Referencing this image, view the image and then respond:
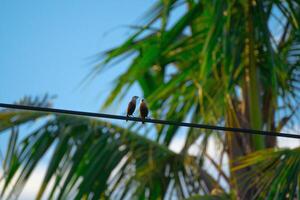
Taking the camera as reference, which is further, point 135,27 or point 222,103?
point 135,27

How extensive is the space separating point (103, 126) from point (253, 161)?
3431mm

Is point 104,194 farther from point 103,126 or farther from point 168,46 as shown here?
point 168,46

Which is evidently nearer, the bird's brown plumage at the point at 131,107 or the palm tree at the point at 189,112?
the bird's brown plumage at the point at 131,107

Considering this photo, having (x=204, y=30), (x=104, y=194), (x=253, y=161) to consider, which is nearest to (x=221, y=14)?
(x=204, y=30)

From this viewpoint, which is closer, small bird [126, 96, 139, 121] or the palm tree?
small bird [126, 96, 139, 121]

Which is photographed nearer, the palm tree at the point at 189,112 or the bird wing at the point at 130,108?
the bird wing at the point at 130,108

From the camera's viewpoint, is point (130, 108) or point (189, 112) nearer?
point (130, 108)

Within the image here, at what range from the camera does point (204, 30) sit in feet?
39.0

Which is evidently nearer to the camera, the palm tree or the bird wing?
the bird wing

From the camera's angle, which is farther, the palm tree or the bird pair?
the palm tree

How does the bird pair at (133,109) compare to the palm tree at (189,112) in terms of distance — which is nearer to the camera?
the bird pair at (133,109)

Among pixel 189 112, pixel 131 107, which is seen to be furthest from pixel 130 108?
pixel 189 112

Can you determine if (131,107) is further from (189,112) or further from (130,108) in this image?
(189,112)

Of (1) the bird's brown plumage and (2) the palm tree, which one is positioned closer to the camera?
(1) the bird's brown plumage
